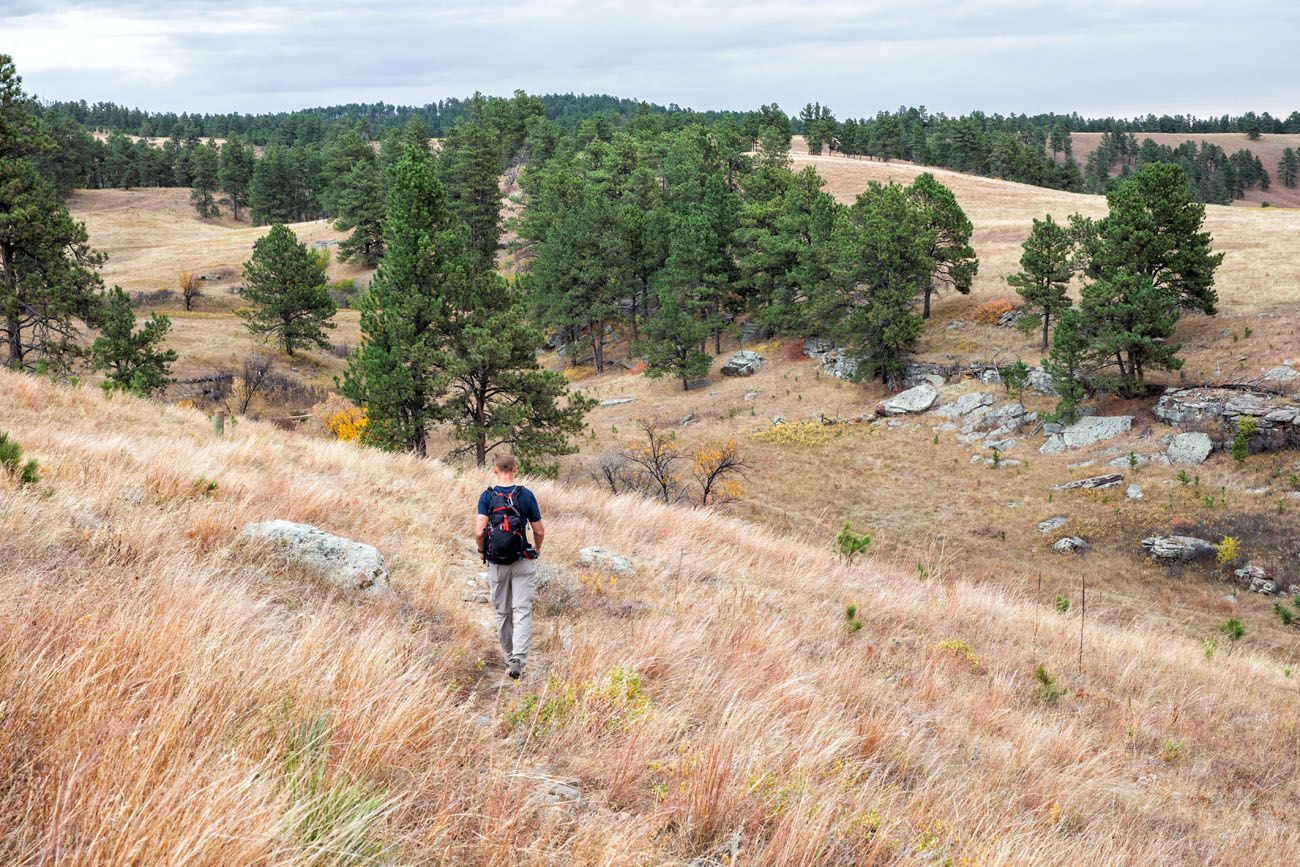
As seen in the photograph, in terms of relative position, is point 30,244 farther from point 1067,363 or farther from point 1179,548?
point 1179,548

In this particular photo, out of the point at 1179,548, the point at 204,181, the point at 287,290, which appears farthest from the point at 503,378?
the point at 204,181

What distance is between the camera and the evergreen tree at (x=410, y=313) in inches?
957

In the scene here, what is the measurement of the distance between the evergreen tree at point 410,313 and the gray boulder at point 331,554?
17.9 m

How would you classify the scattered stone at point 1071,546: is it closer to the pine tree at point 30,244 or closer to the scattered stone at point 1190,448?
the scattered stone at point 1190,448

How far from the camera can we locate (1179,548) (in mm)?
24547

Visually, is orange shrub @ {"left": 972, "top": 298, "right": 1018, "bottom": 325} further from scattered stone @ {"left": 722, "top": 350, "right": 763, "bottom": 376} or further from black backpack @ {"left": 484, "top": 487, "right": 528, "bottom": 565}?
black backpack @ {"left": 484, "top": 487, "right": 528, "bottom": 565}

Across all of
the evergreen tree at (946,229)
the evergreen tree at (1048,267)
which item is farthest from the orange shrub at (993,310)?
the evergreen tree at (1048,267)

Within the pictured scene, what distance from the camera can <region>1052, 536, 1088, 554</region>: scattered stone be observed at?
2591cm

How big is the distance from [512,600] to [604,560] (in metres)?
3.18

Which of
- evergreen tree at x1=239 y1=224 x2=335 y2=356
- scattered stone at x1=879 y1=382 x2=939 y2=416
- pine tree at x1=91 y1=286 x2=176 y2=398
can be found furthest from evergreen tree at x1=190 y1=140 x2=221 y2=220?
scattered stone at x1=879 y1=382 x2=939 y2=416

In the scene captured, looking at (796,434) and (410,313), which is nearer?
(410,313)

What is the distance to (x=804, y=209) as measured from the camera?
49.1 m

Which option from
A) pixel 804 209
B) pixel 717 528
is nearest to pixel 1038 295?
pixel 804 209

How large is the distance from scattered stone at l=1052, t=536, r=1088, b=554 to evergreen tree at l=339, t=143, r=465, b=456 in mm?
22020
